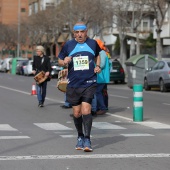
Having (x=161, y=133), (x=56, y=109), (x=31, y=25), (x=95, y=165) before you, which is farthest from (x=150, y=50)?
(x=95, y=165)

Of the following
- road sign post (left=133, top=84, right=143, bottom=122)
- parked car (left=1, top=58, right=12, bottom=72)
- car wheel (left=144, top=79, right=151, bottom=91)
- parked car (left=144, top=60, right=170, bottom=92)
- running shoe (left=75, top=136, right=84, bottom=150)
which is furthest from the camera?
parked car (left=1, top=58, right=12, bottom=72)

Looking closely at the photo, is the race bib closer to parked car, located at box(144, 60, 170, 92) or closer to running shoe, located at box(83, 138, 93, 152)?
running shoe, located at box(83, 138, 93, 152)

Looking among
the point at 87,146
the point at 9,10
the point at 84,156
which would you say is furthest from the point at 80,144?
the point at 9,10

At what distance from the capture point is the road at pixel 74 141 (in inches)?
339

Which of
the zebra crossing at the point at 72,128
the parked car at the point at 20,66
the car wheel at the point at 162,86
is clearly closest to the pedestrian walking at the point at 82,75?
the zebra crossing at the point at 72,128

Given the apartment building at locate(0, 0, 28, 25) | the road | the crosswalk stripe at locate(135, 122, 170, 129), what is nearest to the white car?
the road

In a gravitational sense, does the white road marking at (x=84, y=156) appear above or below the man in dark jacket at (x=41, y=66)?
below

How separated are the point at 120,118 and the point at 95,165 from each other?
6908 mm

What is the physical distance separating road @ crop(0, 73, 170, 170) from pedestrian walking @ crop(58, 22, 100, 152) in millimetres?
556

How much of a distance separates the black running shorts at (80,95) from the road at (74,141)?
0.84 m

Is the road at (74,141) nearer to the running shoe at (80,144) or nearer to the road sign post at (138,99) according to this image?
the running shoe at (80,144)

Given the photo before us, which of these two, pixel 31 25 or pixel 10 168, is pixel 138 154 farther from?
pixel 31 25

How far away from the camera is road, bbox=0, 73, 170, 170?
28.2 feet

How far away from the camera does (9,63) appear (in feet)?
227
